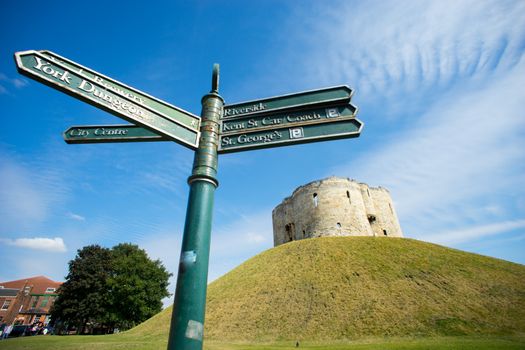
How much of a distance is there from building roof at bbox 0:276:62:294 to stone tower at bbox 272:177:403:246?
57.3m

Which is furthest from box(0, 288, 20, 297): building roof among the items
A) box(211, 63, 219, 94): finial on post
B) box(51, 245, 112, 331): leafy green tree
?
box(211, 63, 219, 94): finial on post

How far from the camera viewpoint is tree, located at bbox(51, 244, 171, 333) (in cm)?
3475

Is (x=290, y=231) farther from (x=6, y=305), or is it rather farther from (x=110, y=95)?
(x=6, y=305)

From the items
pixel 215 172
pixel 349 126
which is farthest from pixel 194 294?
pixel 349 126

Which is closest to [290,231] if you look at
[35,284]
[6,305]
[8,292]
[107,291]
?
[107,291]

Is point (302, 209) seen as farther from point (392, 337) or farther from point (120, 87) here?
point (120, 87)

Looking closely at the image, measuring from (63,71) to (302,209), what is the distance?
1400 inches

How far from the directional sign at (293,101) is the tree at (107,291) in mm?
39179

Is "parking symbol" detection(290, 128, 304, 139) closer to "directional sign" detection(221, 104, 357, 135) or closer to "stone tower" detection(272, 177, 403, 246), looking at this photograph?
"directional sign" detection(221, 104, 357, 135)

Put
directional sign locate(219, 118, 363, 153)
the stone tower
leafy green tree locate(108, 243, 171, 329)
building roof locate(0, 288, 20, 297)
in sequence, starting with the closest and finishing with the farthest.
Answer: directional sign locate(219, 118, 363, 153) → the stone tower → leafy green tree locate(108, 243, 171, 329) → building roof locate(0, 288, 20, 297)

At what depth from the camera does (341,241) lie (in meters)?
28.9

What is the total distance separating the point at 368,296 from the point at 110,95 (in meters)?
19.6

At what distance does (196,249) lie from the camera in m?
2.59

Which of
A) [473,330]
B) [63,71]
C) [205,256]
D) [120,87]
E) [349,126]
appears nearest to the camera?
[205,256]
